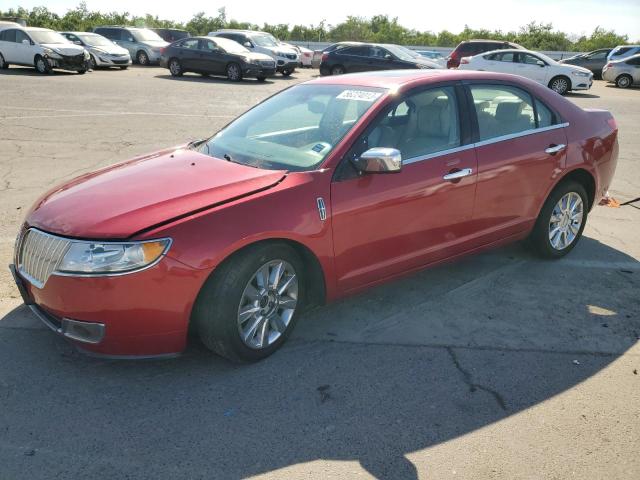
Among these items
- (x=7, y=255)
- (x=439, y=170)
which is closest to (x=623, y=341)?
(x=439, y=170)

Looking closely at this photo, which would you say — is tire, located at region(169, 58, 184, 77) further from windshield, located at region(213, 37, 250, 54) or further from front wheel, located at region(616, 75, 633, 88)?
front wheel, located at region(616, 75, 633, 88)

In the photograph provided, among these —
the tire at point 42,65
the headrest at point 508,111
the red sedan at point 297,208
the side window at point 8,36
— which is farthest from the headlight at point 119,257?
the side window at point 8,36

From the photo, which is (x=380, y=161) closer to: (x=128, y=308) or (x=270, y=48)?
(x=128, y=308)

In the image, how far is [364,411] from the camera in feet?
10.9

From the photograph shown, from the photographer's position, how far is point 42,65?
21688mm

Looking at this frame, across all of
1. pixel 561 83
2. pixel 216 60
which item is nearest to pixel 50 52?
pixel 216 60

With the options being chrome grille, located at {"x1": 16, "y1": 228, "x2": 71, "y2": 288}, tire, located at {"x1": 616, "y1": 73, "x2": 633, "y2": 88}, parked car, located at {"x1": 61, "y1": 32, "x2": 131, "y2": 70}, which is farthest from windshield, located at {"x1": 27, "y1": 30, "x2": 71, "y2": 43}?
tire, located at {"x1": 616, "y1": 73, "x2": 633, "y2": 88}

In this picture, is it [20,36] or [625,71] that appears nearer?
[20,36]

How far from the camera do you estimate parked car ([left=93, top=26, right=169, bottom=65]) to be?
29.7 meters

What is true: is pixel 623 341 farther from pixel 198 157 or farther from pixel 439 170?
pixel 198 157

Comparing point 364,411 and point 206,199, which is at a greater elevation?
point 206,199

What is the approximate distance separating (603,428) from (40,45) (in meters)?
22.9

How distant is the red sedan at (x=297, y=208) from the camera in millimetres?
3305

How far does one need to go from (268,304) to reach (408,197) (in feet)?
3.91
